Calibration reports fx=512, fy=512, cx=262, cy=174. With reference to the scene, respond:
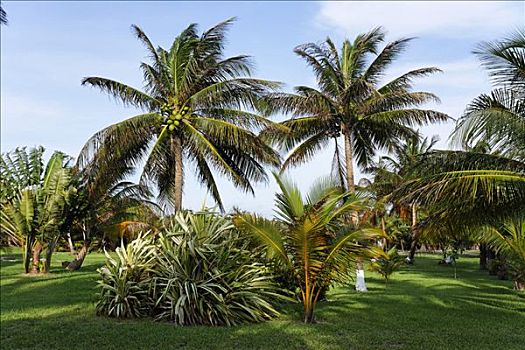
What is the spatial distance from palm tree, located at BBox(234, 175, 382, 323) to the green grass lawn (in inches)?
37.4

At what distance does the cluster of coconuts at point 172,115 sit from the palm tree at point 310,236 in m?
6.14

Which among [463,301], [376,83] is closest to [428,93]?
[376,83]

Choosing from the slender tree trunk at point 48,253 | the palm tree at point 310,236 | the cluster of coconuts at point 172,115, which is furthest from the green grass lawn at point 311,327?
the cluster of coconuts at point 172,115

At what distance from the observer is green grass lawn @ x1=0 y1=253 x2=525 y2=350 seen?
811 cm

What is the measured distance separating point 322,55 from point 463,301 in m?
8.79

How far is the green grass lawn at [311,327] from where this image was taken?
8.11 metres

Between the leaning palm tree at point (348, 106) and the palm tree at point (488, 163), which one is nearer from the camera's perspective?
the palm tree at point (488, 163)

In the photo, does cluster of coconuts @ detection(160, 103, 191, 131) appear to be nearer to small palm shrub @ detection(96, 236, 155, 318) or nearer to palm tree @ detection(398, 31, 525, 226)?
small palm shrub @ detection(96, 236, 155, 318)

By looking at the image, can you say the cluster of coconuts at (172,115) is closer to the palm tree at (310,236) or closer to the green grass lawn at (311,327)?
the green grass lawn at (311,327)

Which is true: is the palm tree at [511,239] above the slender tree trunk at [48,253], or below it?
above

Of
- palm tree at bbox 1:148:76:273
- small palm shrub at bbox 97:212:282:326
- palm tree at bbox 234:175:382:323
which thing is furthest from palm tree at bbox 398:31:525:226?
palm tree at bbox 1:148:76:273

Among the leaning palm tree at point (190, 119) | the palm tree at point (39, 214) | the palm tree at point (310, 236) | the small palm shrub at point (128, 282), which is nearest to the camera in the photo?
the palm tree at point (310, 236)

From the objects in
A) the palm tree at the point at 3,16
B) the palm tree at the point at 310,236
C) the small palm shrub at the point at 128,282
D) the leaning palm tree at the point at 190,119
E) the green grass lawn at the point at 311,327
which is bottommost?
the green grass lawn at the point at 311,327

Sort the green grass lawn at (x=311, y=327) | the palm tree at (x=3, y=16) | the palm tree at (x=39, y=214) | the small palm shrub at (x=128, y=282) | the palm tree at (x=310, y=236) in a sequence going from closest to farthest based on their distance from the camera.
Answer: the palm tree at (x=3, y=16) → the green grass lawn at (x=311, y=327) → the palm tree at (x=310, y=236) → the small palm shrub at (x=128, y=282) → the palm tree at (x=39, y=214)
